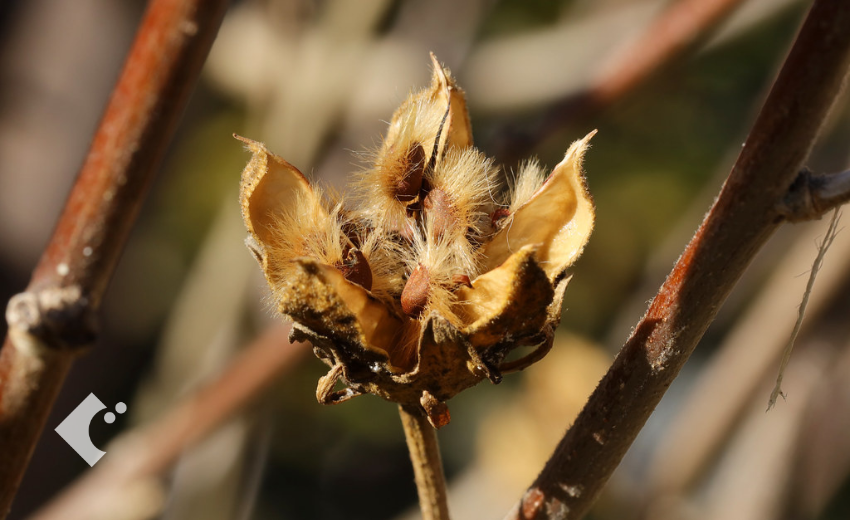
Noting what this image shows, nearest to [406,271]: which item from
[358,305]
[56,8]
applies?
[358,305]

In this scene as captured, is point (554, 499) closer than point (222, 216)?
Yes

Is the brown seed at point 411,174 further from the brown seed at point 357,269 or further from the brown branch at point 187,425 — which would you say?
the brown branch at point 187,425

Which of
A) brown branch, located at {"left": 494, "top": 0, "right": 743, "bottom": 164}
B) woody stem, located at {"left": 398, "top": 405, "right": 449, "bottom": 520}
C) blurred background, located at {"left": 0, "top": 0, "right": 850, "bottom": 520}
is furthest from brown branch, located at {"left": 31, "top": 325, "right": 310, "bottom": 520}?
woody stem, located at {"left": 398, "top": 405, "right": 449, "bottom": 520}

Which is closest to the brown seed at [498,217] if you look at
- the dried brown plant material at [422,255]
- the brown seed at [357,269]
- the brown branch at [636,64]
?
the dried brown plant material at [422,255]

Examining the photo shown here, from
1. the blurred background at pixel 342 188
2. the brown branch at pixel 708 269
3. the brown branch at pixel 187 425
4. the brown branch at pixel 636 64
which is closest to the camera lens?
the brown branch at pixel 708 269

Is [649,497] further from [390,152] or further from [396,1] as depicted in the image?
[396,1]
